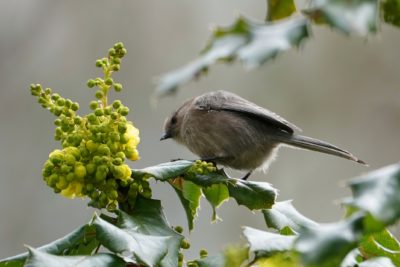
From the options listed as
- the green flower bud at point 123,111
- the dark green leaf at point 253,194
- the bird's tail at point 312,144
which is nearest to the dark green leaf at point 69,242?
the green flower bud at point 123,111

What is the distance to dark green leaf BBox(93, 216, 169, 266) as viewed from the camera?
1.54 metres

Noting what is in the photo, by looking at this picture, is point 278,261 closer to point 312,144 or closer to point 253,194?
point 253,194

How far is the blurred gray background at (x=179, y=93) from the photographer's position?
827 cm

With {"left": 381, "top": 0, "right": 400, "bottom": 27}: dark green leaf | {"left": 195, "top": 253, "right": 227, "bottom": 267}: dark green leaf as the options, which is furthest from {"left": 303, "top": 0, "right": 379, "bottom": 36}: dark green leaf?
{"left": 195, "top": 253, "right": 227, "bottom": 267}: dark green leaf

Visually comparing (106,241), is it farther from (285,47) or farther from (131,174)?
(285,47)

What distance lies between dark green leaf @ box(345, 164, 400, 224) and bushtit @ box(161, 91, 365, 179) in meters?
3.61

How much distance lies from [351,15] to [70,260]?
35.3 inches

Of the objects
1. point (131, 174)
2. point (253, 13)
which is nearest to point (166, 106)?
point (253, 13)

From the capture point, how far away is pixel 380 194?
3.03 ft

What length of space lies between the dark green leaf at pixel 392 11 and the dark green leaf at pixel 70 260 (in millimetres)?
812

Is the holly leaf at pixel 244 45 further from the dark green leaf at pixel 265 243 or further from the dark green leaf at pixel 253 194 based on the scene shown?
the dark green leaf at pixel 253 194

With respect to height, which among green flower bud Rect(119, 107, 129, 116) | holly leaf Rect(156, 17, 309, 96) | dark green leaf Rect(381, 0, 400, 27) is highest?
dark green leaf Rect(381, 0, 400, 27)

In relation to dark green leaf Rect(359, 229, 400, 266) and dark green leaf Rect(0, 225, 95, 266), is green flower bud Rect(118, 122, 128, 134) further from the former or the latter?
dark green leaf Rect(359, 229, 400, 266)

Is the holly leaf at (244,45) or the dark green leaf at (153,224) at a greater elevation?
the holly leaf at (244,45)
